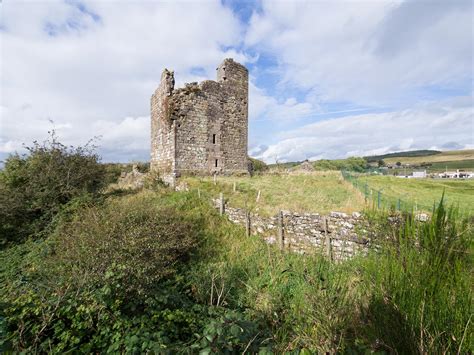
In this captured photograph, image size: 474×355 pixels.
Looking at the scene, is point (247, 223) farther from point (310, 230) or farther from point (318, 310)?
point (318, 310)

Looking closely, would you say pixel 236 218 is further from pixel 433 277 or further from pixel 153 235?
pixel 433 277

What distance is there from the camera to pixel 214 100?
15.7 m

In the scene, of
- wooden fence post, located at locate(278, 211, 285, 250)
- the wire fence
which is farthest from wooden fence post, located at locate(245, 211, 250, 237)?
the wire fence

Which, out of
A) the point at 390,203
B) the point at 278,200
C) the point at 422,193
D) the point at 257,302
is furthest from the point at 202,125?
the point at 422,193

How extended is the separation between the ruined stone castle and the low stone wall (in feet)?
23.5

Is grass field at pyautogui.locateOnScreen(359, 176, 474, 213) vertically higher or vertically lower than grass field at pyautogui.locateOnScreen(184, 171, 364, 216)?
lower

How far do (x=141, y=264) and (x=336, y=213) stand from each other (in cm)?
533

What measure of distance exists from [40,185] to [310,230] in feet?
38.0

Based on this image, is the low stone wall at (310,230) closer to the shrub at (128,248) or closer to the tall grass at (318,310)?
the tall grass at (318,310)

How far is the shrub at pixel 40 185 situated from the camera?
9281 mm

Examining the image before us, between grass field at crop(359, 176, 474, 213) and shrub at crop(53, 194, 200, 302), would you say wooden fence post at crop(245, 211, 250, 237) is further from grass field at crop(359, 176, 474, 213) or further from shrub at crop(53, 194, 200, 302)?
grass field at crop(359, 176, 474, 213)

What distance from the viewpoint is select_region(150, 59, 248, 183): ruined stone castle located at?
1422 cm

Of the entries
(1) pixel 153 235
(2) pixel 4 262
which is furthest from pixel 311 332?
(2) pixel 4 262

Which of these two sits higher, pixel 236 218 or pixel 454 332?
pixel 454 332
